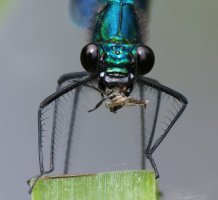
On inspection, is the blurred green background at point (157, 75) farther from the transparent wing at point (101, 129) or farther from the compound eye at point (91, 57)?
the compound eye at point (91, 57)

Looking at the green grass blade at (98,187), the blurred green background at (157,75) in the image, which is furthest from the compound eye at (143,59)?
the green grass blade at (98,187)

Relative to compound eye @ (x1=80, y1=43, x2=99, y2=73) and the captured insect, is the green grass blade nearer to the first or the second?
the captured insect

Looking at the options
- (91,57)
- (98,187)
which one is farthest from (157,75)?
(98,187)

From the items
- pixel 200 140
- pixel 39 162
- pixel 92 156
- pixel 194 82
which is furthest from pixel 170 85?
pixel 39 162

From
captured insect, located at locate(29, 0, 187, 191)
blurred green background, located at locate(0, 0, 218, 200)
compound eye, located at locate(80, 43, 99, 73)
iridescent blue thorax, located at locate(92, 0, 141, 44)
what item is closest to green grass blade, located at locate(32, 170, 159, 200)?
captured insect, located at locate(29, 0, 187, 191)

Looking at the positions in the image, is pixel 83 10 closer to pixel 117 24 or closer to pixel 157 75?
pixel 117 24
